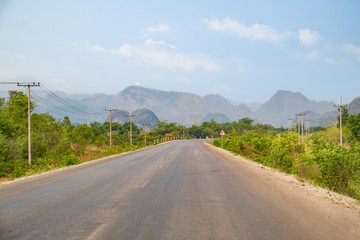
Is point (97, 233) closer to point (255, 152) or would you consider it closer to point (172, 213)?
point (172, 213)

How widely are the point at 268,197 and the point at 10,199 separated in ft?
25.5

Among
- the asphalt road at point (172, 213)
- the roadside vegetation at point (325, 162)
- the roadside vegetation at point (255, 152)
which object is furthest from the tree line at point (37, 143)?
the roadside vegetation at point (325, 162)

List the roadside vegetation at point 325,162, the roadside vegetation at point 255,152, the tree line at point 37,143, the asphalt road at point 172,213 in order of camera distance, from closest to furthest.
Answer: the asphalt road at point 172,213
the roadside vegetation at point 325,162
the roadside vegetation at point 255,152
the tree line at point 37,143

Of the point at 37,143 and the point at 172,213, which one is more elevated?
the point at 37,143

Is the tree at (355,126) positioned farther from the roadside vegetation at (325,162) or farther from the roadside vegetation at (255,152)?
the roadside vegetation at (325,162)

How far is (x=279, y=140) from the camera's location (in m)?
23.2

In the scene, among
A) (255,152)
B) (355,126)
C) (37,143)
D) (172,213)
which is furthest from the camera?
(355,126)

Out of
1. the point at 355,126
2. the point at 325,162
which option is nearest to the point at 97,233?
the point at 325,162

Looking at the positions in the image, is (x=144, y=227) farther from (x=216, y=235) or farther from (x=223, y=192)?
(x=223, y=192)

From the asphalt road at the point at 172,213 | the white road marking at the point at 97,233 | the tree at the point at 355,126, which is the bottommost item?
the asphalt road at the point at 172,213

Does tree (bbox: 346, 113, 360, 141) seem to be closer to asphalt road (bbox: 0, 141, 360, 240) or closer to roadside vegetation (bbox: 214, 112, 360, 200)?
roadside vegetation (bbox: 214, 112, 360, 200)

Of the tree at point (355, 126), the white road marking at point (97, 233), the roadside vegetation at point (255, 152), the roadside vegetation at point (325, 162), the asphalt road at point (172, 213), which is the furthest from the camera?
the tree at point (355, 126)

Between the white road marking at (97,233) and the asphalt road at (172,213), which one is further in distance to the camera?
the asphalt road at (172,213)

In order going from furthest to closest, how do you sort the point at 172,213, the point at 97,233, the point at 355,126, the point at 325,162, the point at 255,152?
the point at 355,126, the point at 255,152, the point at 325,162, the point at 172,213, the point at 97,233
